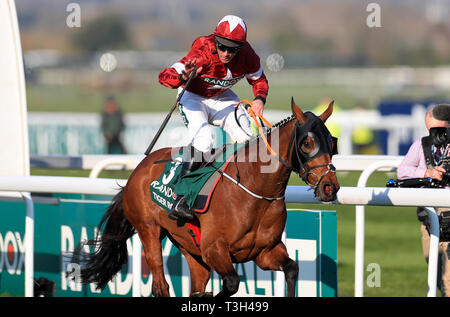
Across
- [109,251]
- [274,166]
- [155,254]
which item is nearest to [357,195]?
[274,166]

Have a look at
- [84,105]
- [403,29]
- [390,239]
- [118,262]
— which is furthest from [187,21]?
[118,262]

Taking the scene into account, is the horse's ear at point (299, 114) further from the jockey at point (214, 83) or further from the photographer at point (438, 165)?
the photographer at point (438, 165)

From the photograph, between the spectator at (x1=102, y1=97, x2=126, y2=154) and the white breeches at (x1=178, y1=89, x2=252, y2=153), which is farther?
the spectator at (x1=102, y1=97, x2=126, y2=154)

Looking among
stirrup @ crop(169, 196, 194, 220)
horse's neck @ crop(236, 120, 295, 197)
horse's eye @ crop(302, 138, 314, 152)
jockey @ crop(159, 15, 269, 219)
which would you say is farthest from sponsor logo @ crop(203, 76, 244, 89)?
horse's eye @ crop(302, 138, 314, 152)

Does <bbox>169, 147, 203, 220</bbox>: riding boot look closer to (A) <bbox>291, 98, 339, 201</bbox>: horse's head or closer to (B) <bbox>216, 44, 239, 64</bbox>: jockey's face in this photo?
(B) <bbox>216, 44, 239, 64</bbox>: jockey's face

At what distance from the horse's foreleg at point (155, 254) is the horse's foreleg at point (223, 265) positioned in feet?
1.87

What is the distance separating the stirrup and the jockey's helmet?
817 mm

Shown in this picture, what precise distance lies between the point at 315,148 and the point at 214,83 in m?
0.87

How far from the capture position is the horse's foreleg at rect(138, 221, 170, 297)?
4.20m

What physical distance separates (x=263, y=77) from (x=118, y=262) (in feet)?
4.61

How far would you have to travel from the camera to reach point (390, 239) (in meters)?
8.63

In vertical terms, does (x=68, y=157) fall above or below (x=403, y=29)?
below

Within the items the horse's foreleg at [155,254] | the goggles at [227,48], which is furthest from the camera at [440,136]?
the horse's foreleg at [155,254]
